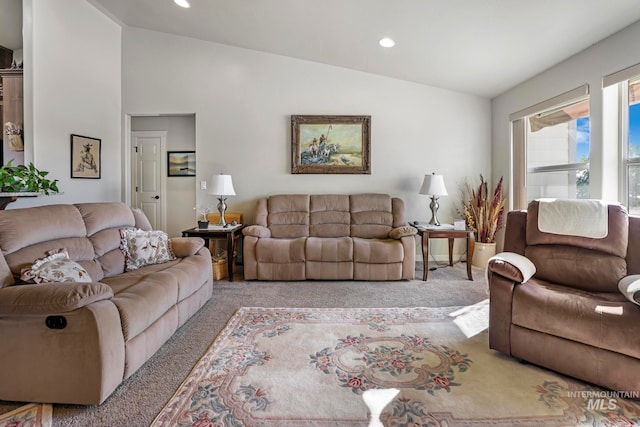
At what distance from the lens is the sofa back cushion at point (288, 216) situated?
411 centimetres

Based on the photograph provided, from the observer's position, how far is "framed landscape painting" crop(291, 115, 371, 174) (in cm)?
443

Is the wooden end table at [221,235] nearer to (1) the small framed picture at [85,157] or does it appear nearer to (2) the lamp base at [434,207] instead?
(1) the small framed picture at [85,157]

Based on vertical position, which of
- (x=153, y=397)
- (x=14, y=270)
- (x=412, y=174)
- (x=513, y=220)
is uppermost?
(x=412, y=174)

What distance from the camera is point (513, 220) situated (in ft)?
8.27

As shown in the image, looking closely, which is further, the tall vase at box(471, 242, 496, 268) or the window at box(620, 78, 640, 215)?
the tall vase at box(471, 242, 496, 268)

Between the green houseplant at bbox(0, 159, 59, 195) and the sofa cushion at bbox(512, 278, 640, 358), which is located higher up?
the green houseplant at bbox(0, 159, 59, 195)

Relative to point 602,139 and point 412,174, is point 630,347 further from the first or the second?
point 412,174

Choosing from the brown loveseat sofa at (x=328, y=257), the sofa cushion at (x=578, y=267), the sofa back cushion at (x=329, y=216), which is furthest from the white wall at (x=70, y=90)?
the sofa cushion at (x=578, y=267)

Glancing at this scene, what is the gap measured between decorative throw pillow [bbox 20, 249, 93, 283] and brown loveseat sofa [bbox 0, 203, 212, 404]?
69 mm

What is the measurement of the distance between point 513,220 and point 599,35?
6.16ft

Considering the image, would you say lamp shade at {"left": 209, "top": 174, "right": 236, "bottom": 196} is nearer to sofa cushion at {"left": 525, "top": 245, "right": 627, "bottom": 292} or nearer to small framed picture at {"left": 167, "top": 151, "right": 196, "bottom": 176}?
small framed picture at {"left": 167, "top": 151, "right": 196, "bottom": 176}

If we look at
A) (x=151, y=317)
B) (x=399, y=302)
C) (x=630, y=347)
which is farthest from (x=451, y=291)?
(x=151, y=317)

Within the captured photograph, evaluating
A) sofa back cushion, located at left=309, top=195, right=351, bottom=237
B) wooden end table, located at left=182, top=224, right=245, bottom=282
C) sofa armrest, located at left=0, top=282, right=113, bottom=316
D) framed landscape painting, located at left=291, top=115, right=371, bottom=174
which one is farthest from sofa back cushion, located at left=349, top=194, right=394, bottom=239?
sofa armrest, located at left=0, top=282, right=113, bottom=316
